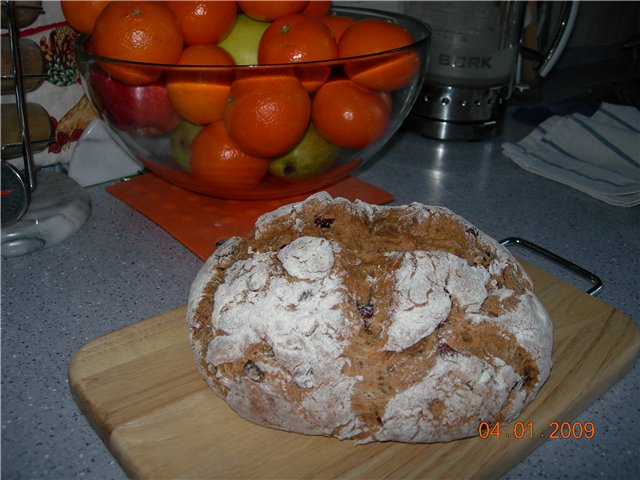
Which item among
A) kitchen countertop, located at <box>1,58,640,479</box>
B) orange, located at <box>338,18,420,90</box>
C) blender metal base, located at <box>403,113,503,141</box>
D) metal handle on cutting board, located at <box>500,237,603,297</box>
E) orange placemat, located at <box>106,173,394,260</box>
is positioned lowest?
kitchen countertop, located at <box>1,58,640,479</box>

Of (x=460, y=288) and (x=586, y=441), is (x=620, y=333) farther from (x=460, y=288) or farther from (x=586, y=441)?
(x=460, y=288)

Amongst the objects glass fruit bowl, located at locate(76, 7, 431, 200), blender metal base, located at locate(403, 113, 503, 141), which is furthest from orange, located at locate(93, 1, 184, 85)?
blender metal base, located at locate(403, 113, 503, 141)

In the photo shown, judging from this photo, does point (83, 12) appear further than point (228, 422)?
Yes

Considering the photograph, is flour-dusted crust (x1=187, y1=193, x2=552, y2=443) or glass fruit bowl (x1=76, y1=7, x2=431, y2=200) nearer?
flour-dusted crust (x1=187, y1=193, x2=552, y2=443)

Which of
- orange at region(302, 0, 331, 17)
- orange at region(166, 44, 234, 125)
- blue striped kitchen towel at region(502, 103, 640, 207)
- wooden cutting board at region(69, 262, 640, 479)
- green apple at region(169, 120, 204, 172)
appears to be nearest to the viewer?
wooden cutting board at region(69, 262, 640, 479)

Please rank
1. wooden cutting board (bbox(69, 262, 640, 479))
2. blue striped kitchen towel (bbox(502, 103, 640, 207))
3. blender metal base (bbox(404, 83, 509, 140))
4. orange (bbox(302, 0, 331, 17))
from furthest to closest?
blender metal base (bbox(404, 83, 509, 140)), blue striped kitchen towel (bbox(502, 103, 640, 207)), orange (bbox(302, 0, 331, 17)), wooden cutting board (bbox(69, 262, 640, 479))

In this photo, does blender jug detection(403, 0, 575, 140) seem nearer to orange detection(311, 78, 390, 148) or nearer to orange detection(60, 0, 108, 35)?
orange detection(311, 78, 390, 148)

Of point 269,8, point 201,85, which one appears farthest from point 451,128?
point 201,85

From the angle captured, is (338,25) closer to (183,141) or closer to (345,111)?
(345,111)
